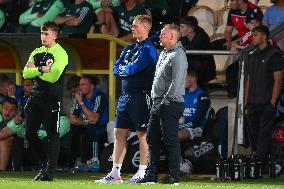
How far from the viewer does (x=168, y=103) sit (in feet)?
43.9

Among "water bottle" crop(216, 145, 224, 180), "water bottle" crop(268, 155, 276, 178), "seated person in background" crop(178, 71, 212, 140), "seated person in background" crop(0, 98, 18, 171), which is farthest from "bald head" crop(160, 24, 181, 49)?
"seated person in background" crop(0, 98, 18, 171)

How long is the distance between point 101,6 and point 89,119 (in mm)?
2414

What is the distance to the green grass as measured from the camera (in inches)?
503

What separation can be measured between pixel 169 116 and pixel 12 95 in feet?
16.4

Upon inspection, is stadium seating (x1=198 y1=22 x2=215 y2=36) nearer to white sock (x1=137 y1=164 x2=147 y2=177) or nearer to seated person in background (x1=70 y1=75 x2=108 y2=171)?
seated person in background (x1=70 y1=75 x2=108 y2=171)

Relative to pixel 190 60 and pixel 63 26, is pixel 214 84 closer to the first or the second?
pixel 190 60

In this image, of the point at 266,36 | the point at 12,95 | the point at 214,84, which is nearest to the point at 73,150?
the point at 12,95

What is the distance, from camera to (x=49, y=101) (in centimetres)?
1418

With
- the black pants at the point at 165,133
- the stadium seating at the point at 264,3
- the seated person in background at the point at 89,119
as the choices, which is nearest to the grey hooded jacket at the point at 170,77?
the black pants at the point at 165,133

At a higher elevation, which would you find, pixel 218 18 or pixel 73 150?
pixel 218 18

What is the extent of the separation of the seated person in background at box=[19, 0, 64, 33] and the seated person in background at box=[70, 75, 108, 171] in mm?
1661

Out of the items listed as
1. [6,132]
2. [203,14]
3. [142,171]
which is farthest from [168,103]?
[203,14]

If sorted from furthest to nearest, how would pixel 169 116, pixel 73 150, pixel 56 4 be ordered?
1. pixel 56 4
2. pixel 73 150
3. pixel 169 116

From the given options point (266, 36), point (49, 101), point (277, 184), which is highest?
point (266, 36)
